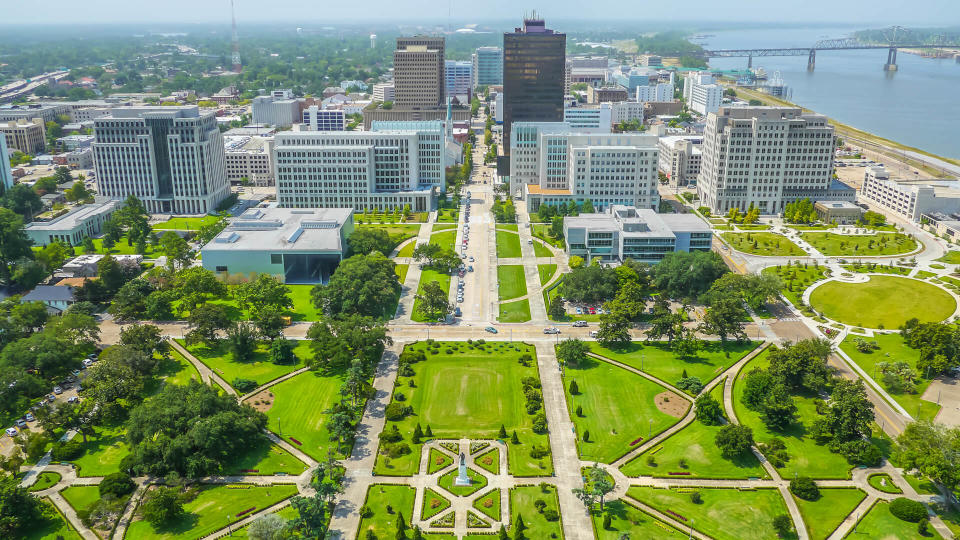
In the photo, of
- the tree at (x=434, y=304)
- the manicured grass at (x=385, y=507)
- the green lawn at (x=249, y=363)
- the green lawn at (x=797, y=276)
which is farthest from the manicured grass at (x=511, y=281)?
the manicured grass at (x=385, y=507)

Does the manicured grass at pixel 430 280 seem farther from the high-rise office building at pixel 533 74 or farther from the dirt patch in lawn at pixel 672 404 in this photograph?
the high-rise office building at pixel 533 74

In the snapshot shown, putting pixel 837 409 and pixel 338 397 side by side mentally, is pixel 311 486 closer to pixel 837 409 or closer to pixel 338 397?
pixel 338 397

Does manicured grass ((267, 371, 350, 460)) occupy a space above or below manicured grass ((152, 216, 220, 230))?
below

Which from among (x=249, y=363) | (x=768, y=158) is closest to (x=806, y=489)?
(x=249, y=363)

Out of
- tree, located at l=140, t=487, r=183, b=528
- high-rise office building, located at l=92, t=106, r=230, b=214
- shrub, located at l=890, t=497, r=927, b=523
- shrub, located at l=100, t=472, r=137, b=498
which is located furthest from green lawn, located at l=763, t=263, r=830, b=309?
high-rise office building, located at l=92, t=106, r=230, b=214

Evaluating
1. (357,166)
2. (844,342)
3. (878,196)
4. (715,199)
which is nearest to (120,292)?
(357,166)

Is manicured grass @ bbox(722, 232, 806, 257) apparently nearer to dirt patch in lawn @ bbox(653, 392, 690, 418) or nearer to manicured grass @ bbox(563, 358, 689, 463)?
manicured grass @ bbox(563, 358, 689, 463)
